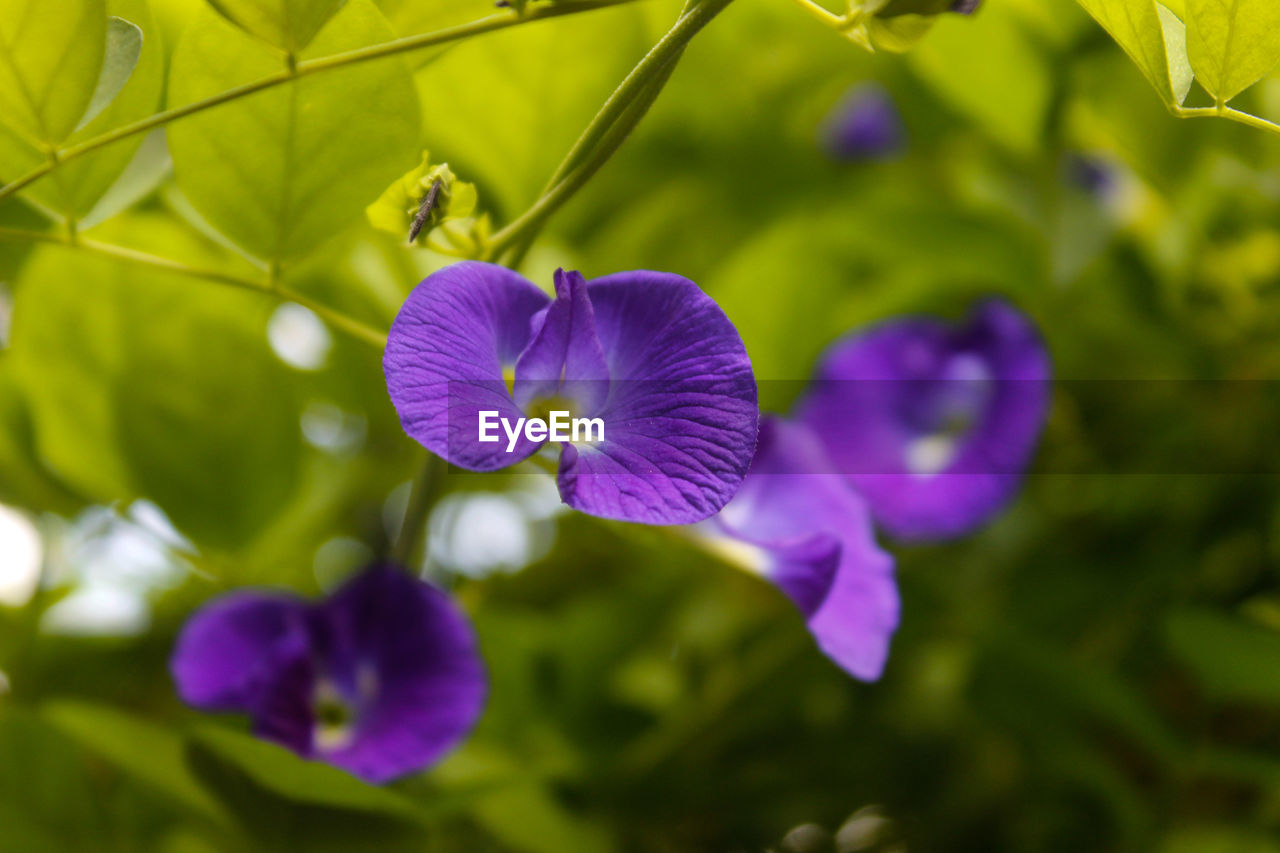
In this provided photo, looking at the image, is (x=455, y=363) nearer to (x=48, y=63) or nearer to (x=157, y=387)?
(x=48, y=63)

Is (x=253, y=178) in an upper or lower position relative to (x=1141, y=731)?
upper

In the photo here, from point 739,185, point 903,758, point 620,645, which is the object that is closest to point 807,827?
point 903,758

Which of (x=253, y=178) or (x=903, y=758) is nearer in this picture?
(x=253, y=178)

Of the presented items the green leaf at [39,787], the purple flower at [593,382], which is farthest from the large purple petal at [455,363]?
the green leaf at [39,787]

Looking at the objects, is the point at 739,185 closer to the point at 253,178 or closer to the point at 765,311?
the point at 765,311

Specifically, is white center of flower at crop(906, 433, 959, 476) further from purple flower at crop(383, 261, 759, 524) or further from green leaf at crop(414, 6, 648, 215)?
purple flower at crop(383, 261, 759, 524)

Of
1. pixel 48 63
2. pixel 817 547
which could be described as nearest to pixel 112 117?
pixel 48 63
